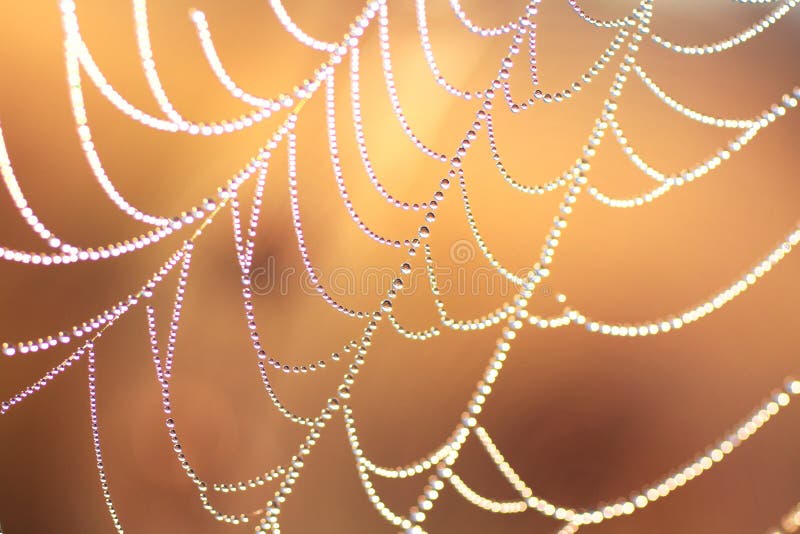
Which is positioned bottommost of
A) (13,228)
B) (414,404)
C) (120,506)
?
(120,506)

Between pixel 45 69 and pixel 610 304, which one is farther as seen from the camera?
pixel 610 304

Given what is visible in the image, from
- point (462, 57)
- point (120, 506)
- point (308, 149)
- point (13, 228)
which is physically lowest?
point (120, 506)

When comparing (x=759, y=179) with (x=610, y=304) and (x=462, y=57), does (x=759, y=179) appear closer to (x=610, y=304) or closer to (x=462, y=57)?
(x=610, y=304)

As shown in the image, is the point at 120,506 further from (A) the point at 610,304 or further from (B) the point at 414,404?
(A) the point at 610,304

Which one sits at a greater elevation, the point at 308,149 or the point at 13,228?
the point at 308,149

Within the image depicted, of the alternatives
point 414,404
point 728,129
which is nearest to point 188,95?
point 414,404

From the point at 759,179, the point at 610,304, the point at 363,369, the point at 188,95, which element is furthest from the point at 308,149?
the point at 759,179
